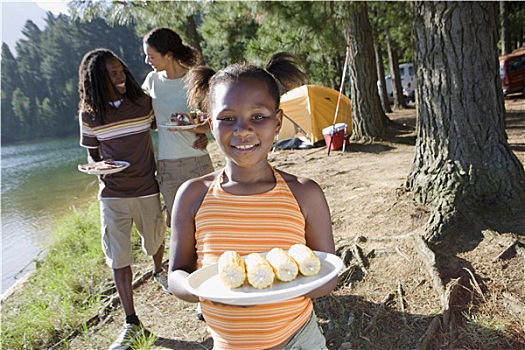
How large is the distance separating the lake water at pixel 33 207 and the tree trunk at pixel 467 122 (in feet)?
19.7

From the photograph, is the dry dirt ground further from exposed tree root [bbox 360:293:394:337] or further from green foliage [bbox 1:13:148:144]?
green foliage [bbox 1:13:148:144]

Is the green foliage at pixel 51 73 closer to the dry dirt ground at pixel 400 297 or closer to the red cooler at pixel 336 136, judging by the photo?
the red cooler at pixel 336 136

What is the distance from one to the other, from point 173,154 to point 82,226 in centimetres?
408

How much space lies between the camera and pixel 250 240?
1473 millimetres

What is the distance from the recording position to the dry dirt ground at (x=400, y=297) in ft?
7.87

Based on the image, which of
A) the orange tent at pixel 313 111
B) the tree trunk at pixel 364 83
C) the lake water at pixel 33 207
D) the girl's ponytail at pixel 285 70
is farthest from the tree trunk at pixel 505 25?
the girl's ponytail at pixel 285 70

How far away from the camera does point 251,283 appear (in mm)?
1308

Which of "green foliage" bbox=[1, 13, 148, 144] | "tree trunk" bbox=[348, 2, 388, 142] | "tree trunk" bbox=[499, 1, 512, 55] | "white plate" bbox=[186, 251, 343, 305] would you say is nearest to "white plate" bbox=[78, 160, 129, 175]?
"white plate" bbox=[186, 251, 343, 305]

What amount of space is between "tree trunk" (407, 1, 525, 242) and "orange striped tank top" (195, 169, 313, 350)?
1883 millimetres

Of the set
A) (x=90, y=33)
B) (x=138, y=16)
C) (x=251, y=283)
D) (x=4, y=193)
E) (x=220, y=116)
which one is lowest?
(x=4, y=193)

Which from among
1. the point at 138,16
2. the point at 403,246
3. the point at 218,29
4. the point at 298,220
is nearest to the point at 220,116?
the point at 298,220

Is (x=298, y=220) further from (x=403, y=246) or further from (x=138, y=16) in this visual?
(x=138, y=16)

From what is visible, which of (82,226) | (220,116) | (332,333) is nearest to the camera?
(220,116)

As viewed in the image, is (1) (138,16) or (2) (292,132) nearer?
(1) (138,16)
